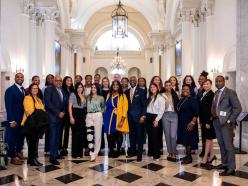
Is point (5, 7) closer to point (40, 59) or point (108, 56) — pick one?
point (40, 59)

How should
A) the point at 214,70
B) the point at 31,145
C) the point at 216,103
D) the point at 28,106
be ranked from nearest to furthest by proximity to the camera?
the point at 216,103 < the point at 28,106 < the point at 31,145 < the point at 214,70

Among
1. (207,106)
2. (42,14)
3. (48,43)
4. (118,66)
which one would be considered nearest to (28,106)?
(207,106)

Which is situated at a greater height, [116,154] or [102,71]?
[102,71]

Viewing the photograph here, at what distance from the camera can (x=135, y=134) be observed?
589cm

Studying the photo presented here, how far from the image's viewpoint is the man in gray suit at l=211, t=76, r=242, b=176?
4547 mm

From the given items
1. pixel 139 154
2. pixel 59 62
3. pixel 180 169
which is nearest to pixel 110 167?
pixel 139 154

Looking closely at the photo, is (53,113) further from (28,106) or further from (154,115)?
(154,115)

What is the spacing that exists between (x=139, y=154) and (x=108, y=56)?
25230 millimetres

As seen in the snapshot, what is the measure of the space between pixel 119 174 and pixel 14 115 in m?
2.26

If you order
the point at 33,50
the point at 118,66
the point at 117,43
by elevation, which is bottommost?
the point at 33,50

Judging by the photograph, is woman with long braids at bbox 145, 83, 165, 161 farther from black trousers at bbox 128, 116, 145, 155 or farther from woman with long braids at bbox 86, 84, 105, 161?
woman with long braids at bbox 86, 84, 105, 161

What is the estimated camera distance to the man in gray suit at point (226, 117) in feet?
14.9

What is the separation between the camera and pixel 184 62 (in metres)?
12.6

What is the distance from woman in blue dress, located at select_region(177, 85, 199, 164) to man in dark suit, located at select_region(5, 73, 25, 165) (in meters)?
3.05
